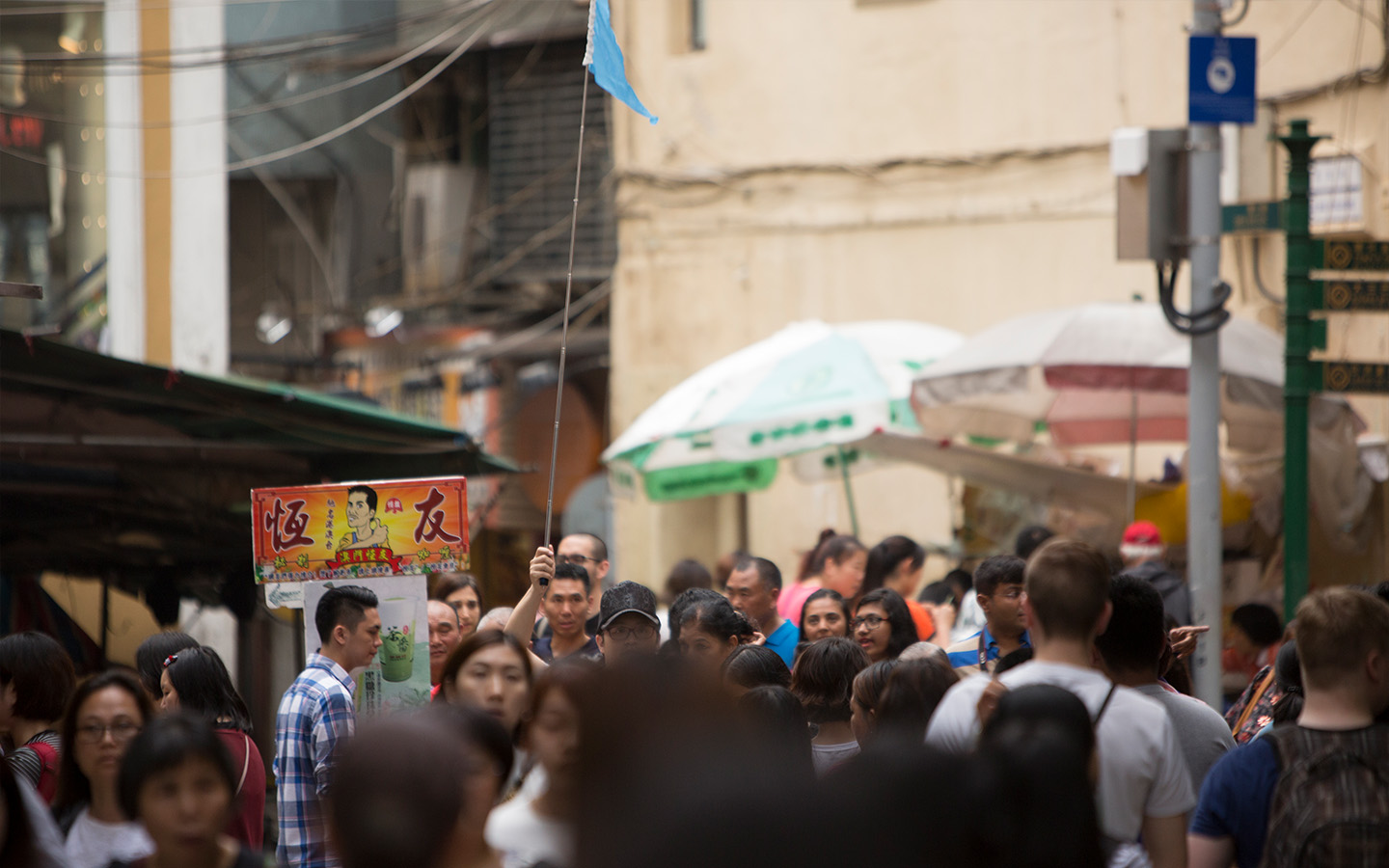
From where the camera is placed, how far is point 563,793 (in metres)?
3.25

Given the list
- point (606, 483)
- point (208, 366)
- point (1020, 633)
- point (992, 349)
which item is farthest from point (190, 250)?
point (1020, 633)

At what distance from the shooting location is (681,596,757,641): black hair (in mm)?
6191

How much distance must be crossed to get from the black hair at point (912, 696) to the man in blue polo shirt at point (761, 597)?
2.92 meters

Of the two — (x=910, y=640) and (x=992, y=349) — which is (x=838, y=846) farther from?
(x=992, y=349)

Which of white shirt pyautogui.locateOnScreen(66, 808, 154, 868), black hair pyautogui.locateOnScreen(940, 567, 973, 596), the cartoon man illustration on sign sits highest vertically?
the cartoon man illustration on sign

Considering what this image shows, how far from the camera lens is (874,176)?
14523mm

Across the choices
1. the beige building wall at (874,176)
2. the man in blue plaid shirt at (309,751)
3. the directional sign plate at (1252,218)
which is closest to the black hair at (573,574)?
the man in blue plaid shirt at (309,751)

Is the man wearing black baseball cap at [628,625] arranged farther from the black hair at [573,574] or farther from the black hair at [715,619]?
the black hair at [573,574]

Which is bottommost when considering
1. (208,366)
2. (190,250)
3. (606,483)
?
(606,483)

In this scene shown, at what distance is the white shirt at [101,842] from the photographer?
4.10 metres

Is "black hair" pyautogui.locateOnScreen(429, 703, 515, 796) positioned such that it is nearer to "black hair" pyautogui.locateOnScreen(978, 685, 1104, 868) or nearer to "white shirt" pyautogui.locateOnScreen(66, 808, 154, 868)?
"white shirt" pyautogui.locateOnScreen(66, 808, 154, 868)

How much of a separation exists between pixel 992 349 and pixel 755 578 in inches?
111

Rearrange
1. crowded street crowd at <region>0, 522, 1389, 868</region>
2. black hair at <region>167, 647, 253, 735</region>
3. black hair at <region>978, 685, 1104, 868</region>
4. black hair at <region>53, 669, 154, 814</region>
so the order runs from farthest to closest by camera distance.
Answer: black hair at <region>167, 647, 253, 735</region>, black hair at <region>53, 669, 154, 814</region>, black hair at <region>978, 685, 1104, 868</region>, crowded street crowd at <region>0, 522, 1389, 868</region>

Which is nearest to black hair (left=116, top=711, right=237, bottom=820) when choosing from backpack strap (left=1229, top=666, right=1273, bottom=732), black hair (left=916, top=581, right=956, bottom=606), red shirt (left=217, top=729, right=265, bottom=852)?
red shirt (left=217, top=729, right=265, bottom=852)
